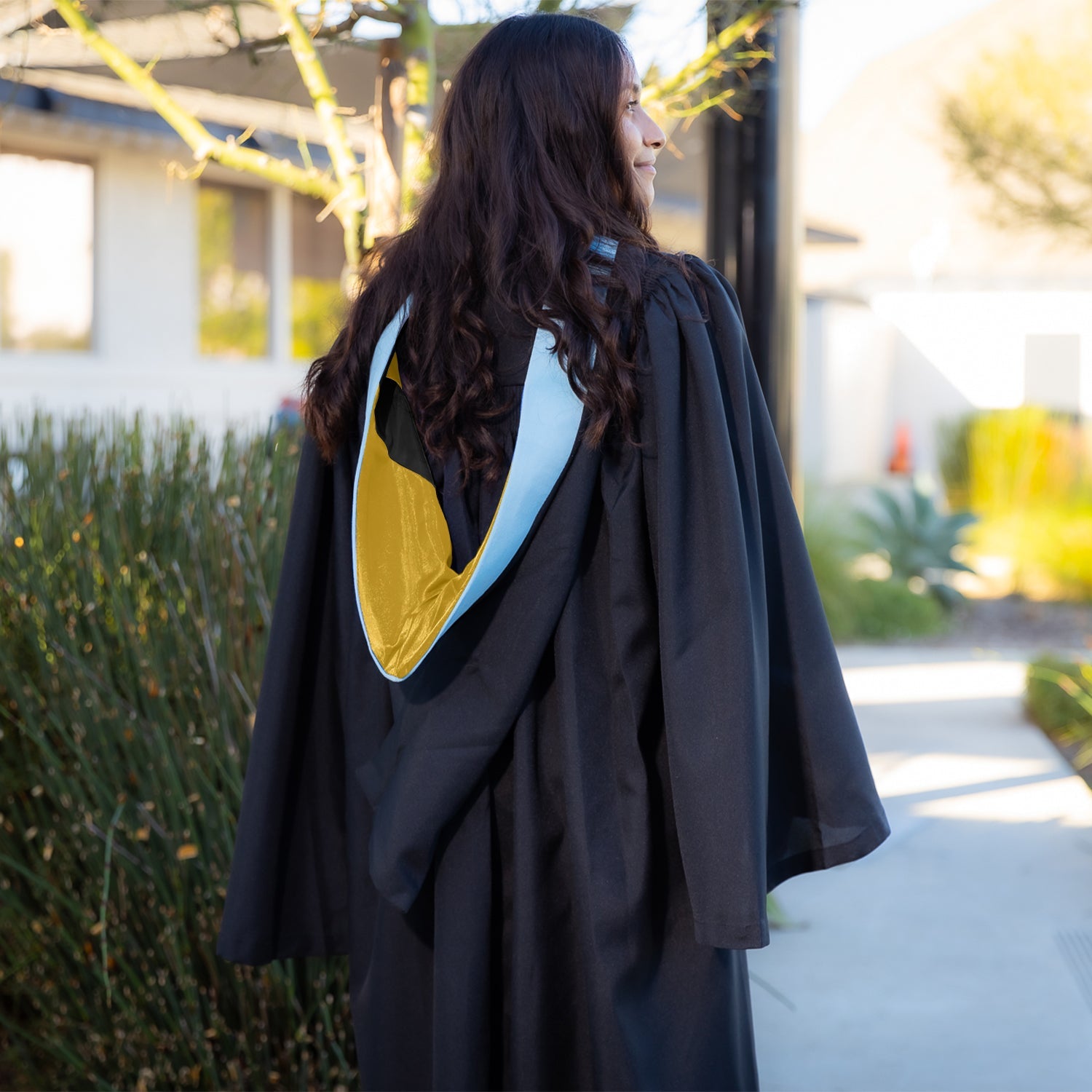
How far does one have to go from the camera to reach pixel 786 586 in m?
1.70

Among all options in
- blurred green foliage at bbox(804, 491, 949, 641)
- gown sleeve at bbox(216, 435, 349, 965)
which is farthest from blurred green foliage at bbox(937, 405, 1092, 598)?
gown sleeve at bbox(216, 435, 349, 965)

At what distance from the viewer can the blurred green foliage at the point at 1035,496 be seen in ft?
28.3

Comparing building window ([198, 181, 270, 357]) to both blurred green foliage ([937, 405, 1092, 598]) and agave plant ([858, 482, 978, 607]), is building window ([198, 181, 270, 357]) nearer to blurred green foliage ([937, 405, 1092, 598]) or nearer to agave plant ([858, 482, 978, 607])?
agave plant ([858, 482, 978, 607])

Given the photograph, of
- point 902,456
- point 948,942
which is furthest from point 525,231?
point 902,456

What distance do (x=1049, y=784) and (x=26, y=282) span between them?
26.4 feet

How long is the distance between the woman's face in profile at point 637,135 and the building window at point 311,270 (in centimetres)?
1025

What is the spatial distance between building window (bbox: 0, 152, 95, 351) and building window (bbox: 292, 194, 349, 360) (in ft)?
7.50

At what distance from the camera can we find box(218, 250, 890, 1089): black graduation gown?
158cm

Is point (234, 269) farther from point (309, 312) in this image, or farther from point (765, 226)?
point (765, 226)

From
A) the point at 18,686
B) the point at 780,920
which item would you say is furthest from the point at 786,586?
the point at 780,920

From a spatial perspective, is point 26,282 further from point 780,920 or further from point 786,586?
point 786,586

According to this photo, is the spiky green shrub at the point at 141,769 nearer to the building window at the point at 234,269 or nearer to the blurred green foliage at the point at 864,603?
the blurred green foliage at the point at 864,603

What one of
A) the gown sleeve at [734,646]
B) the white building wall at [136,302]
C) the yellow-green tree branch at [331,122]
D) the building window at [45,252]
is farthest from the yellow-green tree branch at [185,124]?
the building window at [45,252]

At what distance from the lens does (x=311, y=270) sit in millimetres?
12016
